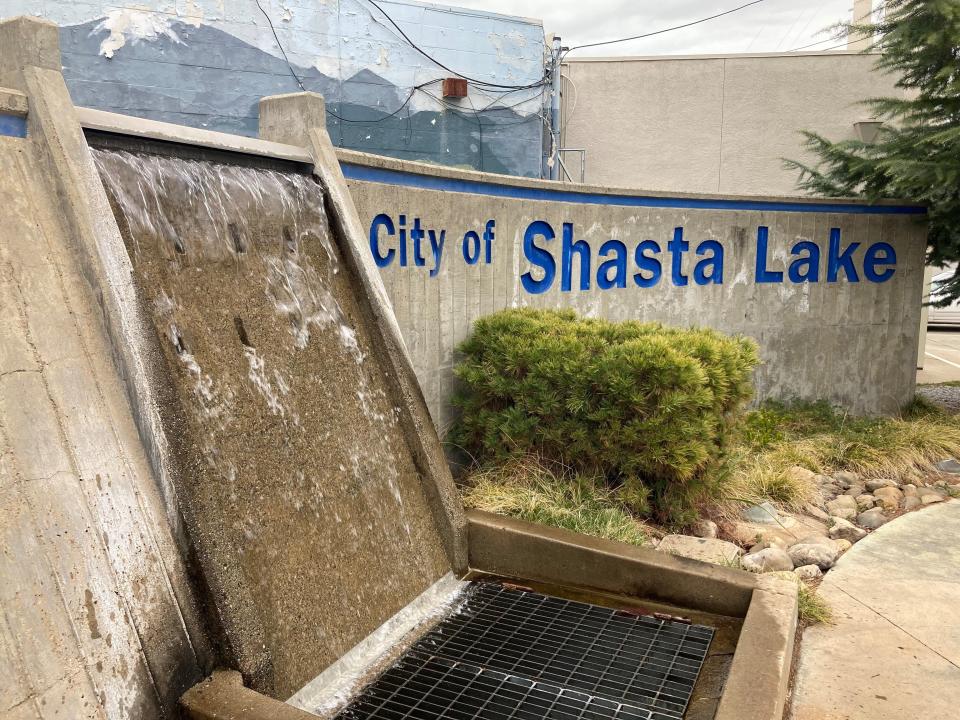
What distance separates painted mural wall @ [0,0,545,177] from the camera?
11.3 metres

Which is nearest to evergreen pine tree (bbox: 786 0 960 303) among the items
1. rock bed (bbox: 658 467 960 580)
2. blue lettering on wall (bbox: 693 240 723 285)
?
blue lettering on wall (bbox: 693 240 723 285)

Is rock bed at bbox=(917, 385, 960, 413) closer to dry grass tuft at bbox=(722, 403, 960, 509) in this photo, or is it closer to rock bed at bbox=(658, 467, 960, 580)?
dry grass tuft at bbox=(722, 403, 960, 509)

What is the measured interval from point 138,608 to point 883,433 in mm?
7731

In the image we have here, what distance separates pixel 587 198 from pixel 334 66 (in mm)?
6677

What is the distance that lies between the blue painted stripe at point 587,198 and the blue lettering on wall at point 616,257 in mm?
256

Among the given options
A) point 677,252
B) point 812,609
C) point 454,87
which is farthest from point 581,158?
point 812,609

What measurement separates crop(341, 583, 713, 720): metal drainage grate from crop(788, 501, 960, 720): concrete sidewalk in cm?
59

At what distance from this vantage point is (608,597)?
14.7ft

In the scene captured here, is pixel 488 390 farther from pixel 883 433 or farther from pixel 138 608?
pixel 883 433

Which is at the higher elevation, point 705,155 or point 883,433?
point 705,155

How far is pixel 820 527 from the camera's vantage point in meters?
6.17

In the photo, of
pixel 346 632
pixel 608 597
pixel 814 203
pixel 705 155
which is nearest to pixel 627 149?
pixel 705 155

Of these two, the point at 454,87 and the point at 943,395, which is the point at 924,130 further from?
the point at 454,87

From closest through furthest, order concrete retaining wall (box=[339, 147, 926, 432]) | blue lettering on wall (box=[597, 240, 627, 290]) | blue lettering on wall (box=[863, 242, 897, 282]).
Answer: concrete retaining wall (box=[339, 147, 926, 432]), blue lettering on wall (box=[597, 240, 627, 290]), blue lettering on wall (box=[863, 242, 897, 282])
